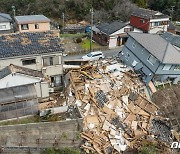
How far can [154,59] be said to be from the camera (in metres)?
25.8

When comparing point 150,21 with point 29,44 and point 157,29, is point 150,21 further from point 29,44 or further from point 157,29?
point 29,44

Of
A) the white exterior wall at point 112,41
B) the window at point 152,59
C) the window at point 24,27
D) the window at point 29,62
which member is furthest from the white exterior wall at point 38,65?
the white exterior wall at point 112,41

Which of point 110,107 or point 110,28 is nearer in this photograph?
point 110,107

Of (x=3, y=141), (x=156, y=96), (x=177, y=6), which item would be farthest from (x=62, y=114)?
(x=177, y=6)

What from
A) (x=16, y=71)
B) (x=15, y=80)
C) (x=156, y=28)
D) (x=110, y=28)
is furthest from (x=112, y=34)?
(x=15, y=80)

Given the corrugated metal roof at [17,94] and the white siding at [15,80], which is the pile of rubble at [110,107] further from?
the white siding at [15,80]

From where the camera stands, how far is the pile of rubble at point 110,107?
778 inches

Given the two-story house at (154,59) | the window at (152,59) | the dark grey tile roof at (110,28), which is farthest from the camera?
the dark grey tile roof at (110,28)

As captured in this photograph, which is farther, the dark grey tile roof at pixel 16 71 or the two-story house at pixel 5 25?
the two-story house at pixel 5 25

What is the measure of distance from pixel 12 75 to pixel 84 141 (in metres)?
7.71

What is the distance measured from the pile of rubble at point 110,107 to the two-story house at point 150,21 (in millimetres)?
18689

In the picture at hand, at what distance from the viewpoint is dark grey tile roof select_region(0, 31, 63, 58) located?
20906 mm

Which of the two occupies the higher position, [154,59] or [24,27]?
[24,27]

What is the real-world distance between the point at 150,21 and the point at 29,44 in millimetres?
26045
